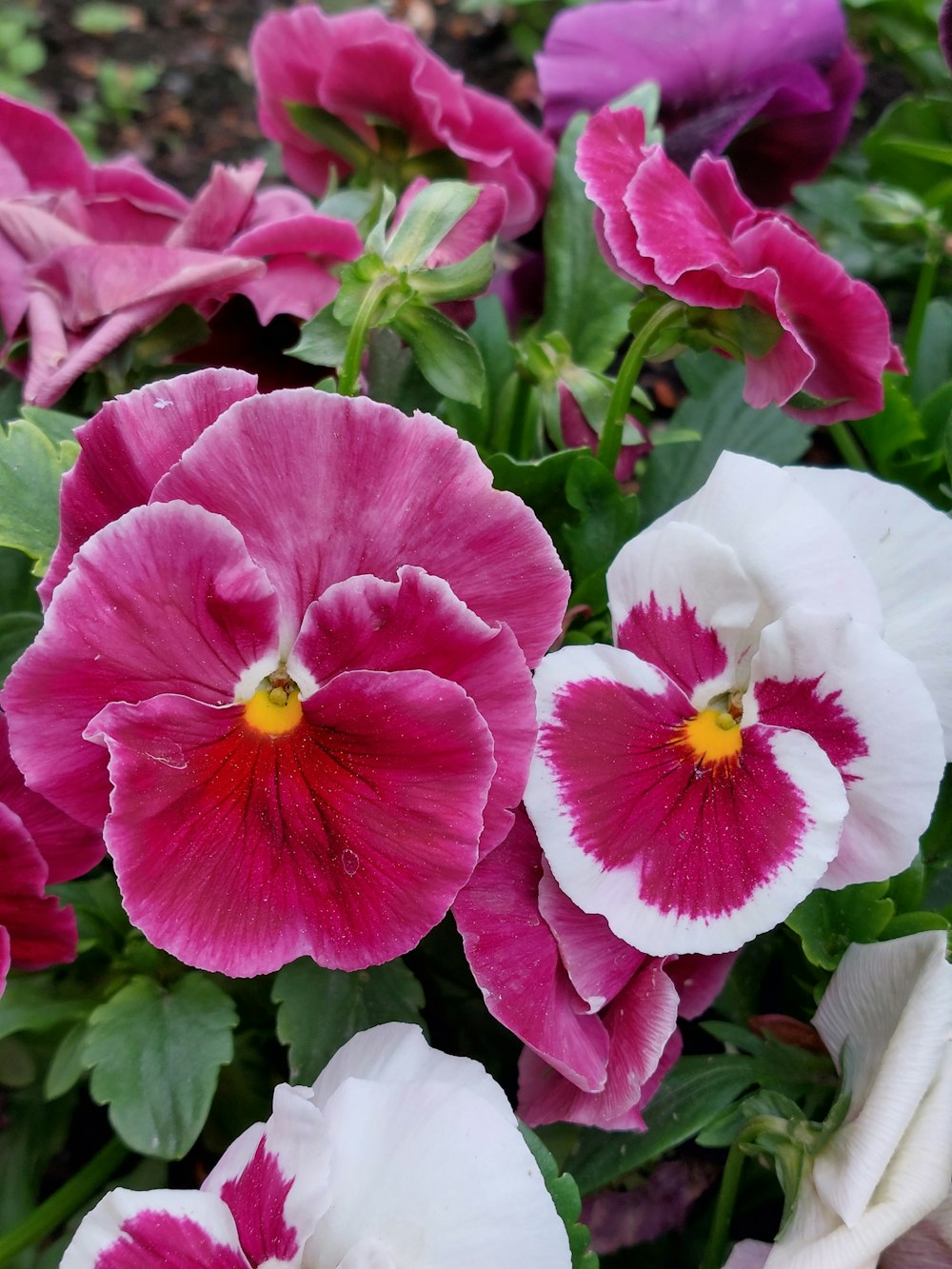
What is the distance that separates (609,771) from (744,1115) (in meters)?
0.24

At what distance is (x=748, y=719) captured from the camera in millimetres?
628

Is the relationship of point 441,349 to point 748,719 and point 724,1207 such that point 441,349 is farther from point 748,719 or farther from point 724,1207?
point 724,1207

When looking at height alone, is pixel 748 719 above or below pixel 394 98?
below

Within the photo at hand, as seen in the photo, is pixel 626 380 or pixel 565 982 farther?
pixel 626 380

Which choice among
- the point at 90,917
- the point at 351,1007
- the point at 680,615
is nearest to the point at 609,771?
the point at 680,615

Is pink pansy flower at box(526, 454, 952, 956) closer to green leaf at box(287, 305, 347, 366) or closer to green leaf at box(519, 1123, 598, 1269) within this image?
green leaf at box(519, 1123, 598, 1269)

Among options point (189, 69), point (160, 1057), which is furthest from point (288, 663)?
point (189, 69)

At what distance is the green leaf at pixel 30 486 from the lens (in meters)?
0.67

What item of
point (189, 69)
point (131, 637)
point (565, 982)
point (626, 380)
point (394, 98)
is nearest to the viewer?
point (131, 637)

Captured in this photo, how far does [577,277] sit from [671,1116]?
0.65 meters

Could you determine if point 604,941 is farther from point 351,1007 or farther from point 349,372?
point 349,372

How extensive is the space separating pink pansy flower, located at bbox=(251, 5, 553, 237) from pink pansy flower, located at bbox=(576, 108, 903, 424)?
0.65 ft

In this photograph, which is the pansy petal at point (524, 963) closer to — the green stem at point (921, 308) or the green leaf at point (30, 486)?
the green leaf at point (30, 486)

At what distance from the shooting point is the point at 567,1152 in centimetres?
79
